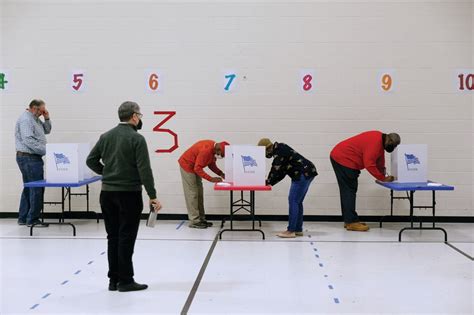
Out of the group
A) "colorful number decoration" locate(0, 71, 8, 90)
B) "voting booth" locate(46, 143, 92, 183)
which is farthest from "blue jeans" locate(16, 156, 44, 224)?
"colorful number decoration" locate(0, 71, 8, 90)

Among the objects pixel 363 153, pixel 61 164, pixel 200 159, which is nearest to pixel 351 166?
pixel 363 153

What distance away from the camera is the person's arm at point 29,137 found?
6.82 m

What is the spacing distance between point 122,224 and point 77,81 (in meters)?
4.12

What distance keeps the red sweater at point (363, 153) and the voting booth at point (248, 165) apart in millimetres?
1163

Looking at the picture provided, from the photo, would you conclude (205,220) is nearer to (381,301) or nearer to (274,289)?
(274,289)

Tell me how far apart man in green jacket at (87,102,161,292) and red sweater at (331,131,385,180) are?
3285 millimetres

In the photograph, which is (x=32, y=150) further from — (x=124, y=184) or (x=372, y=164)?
(x=372, y=164)

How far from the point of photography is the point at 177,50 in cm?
759

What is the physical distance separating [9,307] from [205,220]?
143 inches

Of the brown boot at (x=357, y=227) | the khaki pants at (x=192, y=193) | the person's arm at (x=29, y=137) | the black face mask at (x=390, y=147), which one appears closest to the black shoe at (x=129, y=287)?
the khaki pants at (x=192, y=193)

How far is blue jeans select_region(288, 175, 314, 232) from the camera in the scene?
623 centimetres

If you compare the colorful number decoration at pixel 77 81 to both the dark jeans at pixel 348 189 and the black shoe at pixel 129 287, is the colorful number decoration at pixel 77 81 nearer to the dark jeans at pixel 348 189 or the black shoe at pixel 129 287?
the dark jeans at pixel 348 189

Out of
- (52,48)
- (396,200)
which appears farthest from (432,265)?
(52,48)

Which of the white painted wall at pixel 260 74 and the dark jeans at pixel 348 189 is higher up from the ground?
the white painted wall at pixel 260 74
